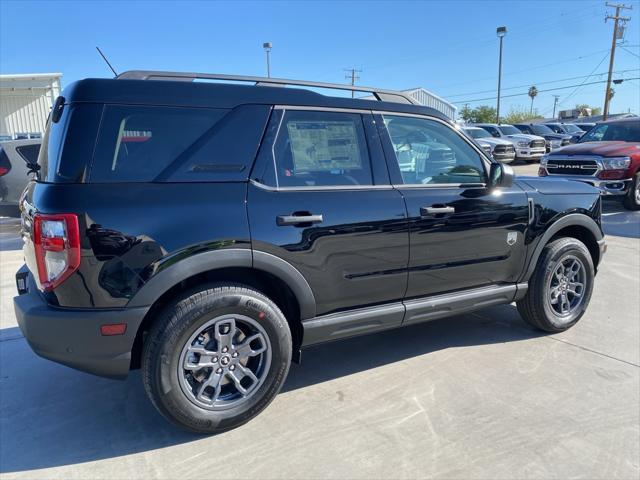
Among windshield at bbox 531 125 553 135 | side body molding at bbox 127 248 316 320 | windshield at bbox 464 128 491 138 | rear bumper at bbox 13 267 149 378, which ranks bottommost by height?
rear bumper at bbox 13 267 149 378

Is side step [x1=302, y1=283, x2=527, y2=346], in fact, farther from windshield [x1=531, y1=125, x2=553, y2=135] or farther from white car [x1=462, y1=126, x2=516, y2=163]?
windshield [x1=531, y1=125, x2=553, y2=135]

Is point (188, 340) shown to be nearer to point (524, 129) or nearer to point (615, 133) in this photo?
point (615, 133)

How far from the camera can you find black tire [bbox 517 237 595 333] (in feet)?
12.7

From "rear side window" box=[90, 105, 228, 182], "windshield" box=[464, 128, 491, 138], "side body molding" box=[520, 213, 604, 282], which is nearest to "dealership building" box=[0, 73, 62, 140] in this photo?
"windshield" box=[464, 128, 491, 138]

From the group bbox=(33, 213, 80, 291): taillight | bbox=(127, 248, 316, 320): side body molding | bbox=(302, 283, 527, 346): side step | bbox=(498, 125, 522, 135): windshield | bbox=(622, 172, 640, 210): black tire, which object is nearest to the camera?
bbox=(33, 213, 80, 291): taillight

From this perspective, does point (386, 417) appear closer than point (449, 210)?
Yes

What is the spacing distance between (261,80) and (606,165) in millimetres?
9264

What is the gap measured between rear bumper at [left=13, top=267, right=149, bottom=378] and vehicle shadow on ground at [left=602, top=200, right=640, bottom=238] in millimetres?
8196

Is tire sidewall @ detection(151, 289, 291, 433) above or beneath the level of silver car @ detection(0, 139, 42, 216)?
beneath

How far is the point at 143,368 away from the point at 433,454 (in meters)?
1.60

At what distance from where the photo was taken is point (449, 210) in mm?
3281

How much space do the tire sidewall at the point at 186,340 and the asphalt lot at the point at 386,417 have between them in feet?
0.43

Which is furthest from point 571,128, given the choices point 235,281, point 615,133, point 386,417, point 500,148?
point 235,281

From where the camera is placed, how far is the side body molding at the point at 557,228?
3.80 metres
